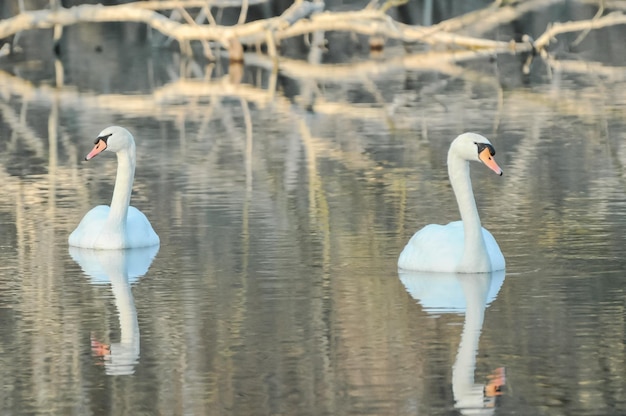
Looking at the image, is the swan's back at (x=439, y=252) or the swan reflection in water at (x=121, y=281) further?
the swan's back at (x=439, y=252)

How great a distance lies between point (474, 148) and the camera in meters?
12.5

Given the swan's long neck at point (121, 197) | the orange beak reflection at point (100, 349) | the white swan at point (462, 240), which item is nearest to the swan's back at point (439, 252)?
the white swan at point (462, 240)

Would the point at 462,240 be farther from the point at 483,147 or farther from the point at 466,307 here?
the point at 466,307

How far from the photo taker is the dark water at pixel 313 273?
8.75 metres

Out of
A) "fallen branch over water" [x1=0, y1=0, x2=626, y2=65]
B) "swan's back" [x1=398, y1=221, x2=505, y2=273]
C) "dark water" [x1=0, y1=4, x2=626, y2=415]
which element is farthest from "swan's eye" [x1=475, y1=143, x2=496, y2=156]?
"fallen branch over water" [x1=0, y1=0, x2=626, y2=65]

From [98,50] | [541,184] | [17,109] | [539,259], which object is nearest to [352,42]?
[98,50]

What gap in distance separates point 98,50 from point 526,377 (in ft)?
114

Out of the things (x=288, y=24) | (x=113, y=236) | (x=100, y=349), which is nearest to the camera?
(x=100, y=349)

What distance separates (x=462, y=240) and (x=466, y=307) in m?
1.46

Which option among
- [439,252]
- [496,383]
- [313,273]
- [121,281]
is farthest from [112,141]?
[496,383]

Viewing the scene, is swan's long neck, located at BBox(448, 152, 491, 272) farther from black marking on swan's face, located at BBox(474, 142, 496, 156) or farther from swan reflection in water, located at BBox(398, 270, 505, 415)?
black marking on swan's face, located at BBox(474, 142, 496, 156)

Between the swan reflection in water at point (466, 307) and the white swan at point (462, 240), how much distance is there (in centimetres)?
7

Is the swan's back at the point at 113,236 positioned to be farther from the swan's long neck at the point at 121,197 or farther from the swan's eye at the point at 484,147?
the swan's eye at the point at 484,147

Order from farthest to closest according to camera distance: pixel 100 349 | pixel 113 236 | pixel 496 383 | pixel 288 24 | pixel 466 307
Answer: pixel 288 24 < pixel 113 236 < pixel 466 307 < pixel 100 349 < pixel 496 383
